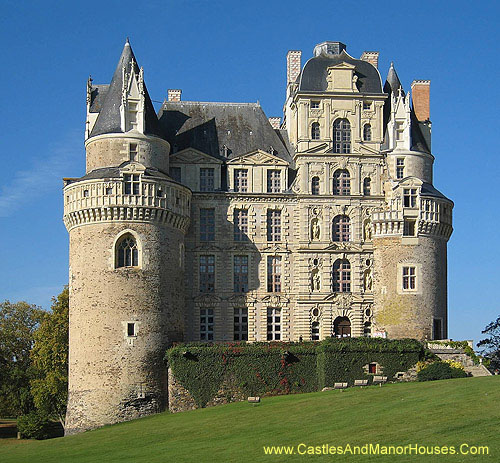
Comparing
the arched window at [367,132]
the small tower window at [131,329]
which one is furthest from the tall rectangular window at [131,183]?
the arched window at [367,132]

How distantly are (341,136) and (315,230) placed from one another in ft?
21.2

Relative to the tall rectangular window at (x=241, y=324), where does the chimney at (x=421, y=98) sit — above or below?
above

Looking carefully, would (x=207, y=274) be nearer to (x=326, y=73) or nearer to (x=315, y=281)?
(x=315, y=281)

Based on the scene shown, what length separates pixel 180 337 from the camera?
164ft

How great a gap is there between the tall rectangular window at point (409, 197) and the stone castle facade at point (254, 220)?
12 cm

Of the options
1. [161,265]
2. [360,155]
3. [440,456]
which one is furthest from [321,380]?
[440,456]

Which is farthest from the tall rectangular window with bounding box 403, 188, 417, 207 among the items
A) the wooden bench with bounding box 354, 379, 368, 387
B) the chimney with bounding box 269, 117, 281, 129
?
the wooden bench with bounding box 354, 379, 368, 387

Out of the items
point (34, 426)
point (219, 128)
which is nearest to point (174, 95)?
point (219, 128)

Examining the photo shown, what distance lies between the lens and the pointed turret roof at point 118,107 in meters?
50.8

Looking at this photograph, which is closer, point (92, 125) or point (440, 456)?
point (440, 456)

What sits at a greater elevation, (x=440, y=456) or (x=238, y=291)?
(x=238, y=291)

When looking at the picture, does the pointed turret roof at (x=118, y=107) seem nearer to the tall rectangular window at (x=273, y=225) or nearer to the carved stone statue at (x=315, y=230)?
the tall rectangular window at (x=273, y=225)

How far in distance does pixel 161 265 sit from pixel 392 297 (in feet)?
46.6

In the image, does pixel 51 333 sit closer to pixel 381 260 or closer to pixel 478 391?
pixel 381 260
